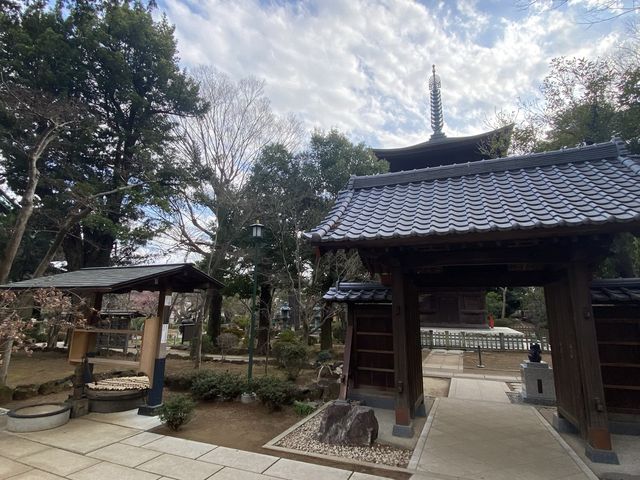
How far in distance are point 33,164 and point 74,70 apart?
330 inches

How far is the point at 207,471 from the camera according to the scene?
3.96 meters

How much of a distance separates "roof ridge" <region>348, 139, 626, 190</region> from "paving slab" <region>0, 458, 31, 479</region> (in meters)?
6.38

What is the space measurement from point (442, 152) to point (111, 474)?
1630 cm

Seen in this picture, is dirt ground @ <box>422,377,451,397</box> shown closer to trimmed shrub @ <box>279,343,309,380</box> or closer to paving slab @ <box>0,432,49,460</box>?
trimmed shrub @ <box>279,343,309,380</box>

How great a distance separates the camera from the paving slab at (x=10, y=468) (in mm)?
3826

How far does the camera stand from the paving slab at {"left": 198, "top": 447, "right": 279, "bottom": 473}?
4.09 meters

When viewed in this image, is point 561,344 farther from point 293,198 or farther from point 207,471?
point 293,198

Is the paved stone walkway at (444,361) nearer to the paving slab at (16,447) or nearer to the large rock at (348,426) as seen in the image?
the large rock at (348,426)

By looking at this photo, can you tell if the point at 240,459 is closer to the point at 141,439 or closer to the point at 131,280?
the point at 141,439

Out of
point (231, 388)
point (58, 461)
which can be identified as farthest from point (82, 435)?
point (231, 388)

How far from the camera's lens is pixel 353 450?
4.58 meters

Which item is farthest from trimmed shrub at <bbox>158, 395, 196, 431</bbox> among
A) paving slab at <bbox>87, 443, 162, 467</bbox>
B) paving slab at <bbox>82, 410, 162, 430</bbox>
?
paving slab at <bbox>87, 443, 162, 467</bbox>

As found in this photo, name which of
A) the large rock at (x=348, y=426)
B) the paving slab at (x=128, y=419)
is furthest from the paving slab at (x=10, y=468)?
the large rock at (x=348, y=426)

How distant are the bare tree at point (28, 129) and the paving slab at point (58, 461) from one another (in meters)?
5.81
